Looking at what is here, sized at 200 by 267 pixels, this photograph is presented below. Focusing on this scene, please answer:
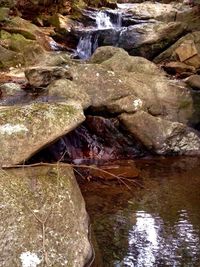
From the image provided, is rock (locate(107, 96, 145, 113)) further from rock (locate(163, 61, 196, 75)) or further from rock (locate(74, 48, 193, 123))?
rock (locate(163, 61, 196, 75))

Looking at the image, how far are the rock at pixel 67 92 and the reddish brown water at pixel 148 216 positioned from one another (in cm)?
131

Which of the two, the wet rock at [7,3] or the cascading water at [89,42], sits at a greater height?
the wet rock at [7,3]

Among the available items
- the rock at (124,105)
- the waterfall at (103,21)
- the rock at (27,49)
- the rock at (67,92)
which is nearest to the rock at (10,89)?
the rock at (67,92)

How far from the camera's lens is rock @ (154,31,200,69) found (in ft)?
39.0

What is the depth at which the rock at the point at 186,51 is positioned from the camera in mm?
11891

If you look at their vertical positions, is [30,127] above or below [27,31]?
above

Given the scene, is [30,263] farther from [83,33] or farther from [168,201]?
[83,33]

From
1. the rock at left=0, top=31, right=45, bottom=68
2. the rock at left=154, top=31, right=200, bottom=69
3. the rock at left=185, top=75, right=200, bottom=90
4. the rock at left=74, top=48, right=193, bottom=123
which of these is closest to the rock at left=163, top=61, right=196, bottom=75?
the rock at left=154, top=31, right=200, bottom=69

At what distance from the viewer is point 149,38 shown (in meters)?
13.2

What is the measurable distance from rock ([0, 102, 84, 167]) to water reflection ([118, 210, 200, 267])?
150 cm

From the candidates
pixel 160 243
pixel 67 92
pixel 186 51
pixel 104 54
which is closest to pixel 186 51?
pixel 186 51

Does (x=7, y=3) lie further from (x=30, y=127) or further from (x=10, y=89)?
(x=30, y=127)

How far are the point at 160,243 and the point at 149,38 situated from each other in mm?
9326

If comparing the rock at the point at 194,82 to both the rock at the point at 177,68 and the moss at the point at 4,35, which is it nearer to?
the rock at the point at 177,68
